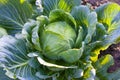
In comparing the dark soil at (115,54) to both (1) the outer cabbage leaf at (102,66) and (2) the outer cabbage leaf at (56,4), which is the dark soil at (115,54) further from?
(2) the outer cabbage leaf at (56,4)

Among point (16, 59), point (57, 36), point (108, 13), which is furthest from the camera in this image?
point (108, 13)

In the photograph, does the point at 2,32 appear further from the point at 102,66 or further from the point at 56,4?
the point at 102,66

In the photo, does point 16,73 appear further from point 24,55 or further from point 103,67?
point 103,67

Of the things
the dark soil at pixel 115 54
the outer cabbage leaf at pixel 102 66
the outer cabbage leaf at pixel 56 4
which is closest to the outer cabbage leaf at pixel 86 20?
the outer cabbage leaf at pixel 56 4

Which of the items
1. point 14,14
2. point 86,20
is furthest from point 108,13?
point 14,14

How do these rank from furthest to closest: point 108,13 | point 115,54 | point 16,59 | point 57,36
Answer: point 115,54, point 108,13, point 16,59, point 57,36

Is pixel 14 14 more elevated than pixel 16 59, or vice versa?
pixel 14 14
